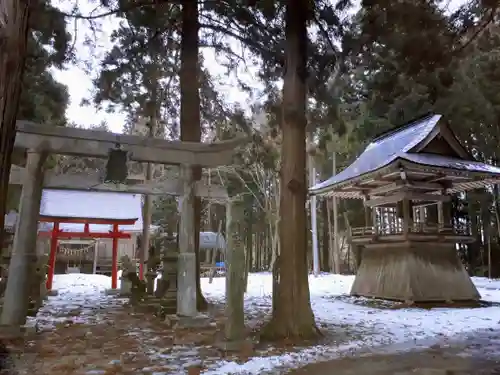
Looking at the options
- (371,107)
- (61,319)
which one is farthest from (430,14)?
(371,107)

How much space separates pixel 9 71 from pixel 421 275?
10.8 m

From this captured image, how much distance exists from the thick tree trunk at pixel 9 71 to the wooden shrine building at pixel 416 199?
29.8 feet

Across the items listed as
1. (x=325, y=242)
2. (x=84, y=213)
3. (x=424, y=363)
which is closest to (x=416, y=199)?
(x=424, y=363)

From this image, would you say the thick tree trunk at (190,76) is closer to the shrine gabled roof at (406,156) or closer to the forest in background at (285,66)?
the forest in background at (285,66)

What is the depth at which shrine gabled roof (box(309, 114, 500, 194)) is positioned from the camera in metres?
10.7

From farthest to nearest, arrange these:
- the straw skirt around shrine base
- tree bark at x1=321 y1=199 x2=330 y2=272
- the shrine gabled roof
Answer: tree bark at x1=321 y1=199 x2=330 y2=272 → the straw skirt around shrine base → the shrine gabled roof

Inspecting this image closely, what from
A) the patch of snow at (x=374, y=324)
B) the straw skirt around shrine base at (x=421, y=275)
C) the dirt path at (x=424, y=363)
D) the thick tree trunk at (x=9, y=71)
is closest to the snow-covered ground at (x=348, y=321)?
the patch of snow at (x=374, y=324)

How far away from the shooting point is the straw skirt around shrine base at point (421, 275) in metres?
10.8

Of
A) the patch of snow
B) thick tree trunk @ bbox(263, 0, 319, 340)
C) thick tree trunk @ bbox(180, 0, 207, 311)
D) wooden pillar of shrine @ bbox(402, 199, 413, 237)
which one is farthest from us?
wooden pillar of shrine @ bbox(402, 199, 413, 237)

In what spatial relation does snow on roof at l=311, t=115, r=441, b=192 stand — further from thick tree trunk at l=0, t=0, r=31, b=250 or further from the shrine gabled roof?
thick tree trunk at l=0, t=0, r=31, b=250

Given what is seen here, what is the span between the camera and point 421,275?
1095 centimetres

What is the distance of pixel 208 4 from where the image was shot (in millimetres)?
9555

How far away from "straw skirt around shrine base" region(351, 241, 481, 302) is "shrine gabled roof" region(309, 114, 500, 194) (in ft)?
7.33

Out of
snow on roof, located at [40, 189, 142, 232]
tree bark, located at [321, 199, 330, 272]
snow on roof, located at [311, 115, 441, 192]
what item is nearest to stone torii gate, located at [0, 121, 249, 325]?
snow on roof, located at [311, 115, 441, 192]
